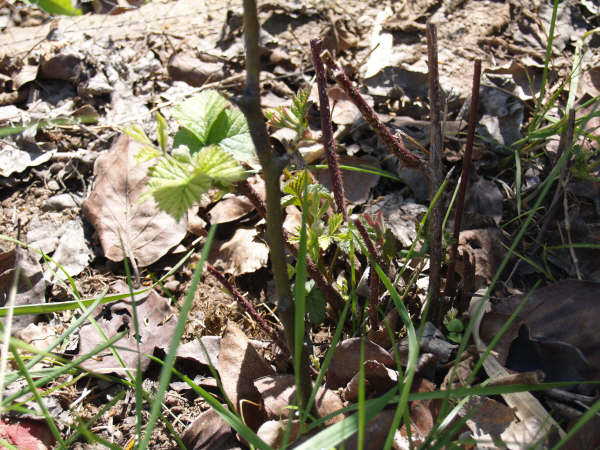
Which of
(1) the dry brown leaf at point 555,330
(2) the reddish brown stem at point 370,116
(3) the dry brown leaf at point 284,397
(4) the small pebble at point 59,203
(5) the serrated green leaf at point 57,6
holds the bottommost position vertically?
(3) the dry brown leaf at point 284,397

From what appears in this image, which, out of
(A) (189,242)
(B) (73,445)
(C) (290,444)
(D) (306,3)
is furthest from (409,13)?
(B) (73,445)

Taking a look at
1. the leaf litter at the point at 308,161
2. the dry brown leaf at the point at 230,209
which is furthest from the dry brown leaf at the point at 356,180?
the dry brown leaf at the point at 230,209

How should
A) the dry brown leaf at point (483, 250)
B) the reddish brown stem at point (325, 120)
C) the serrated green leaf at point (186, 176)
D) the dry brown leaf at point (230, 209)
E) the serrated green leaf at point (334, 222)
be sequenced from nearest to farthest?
the serrated green leaf at point (186, 176) → the reddish brown stem at point (325, 120) → the serrated green leaf at point (334, 222) → the dry brown leaf at point (483, 250) → the dry brown leaf at point (230, 209)

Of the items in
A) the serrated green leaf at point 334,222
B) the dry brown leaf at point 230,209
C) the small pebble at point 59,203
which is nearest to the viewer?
the serrated green leaf at point 334,222

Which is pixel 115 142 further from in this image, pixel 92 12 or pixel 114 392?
pixel 92 12

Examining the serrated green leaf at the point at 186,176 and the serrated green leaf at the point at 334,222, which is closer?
the serrated green leaf at the point at 186,176

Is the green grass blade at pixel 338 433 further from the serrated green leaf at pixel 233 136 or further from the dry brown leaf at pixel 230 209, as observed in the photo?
the dry brown leaf at pixel 230 209

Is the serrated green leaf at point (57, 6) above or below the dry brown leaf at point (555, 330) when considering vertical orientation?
above
